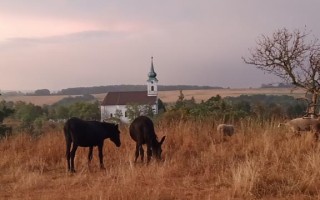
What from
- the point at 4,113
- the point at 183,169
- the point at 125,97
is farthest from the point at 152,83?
the point at 183,169

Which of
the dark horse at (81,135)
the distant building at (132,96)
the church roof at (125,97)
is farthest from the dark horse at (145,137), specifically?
the church roof at (125,97)

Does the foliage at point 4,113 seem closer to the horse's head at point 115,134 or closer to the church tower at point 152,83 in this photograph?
the horse's head at point 115,134

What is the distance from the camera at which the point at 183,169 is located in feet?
32.7

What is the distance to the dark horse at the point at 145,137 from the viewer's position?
461 inches

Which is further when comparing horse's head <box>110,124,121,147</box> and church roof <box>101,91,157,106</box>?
church roof <box>101,91,157,106</box>

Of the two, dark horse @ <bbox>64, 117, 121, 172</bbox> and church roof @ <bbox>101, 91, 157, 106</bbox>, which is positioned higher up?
dark horse @ <bbox>64, 117, 121, 172</bbox>

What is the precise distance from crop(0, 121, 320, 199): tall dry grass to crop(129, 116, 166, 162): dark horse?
1.96 feet

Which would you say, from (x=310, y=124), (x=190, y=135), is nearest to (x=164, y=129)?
(x=190, y=135)

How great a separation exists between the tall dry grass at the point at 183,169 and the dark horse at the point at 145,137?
60 cm

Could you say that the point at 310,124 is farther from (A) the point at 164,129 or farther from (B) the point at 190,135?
(A) the point at 164,129

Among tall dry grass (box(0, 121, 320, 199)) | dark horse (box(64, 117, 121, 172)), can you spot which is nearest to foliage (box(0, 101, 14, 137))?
tall dry grass (box(0, 121, 320, 199))

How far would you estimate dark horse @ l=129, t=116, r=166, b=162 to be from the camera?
461 inches

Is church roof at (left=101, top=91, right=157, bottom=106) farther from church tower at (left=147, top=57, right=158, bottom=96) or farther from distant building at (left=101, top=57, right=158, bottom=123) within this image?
church tower at (left=147, top=57, right=158, bottom=96)

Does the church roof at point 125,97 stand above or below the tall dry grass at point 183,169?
below
